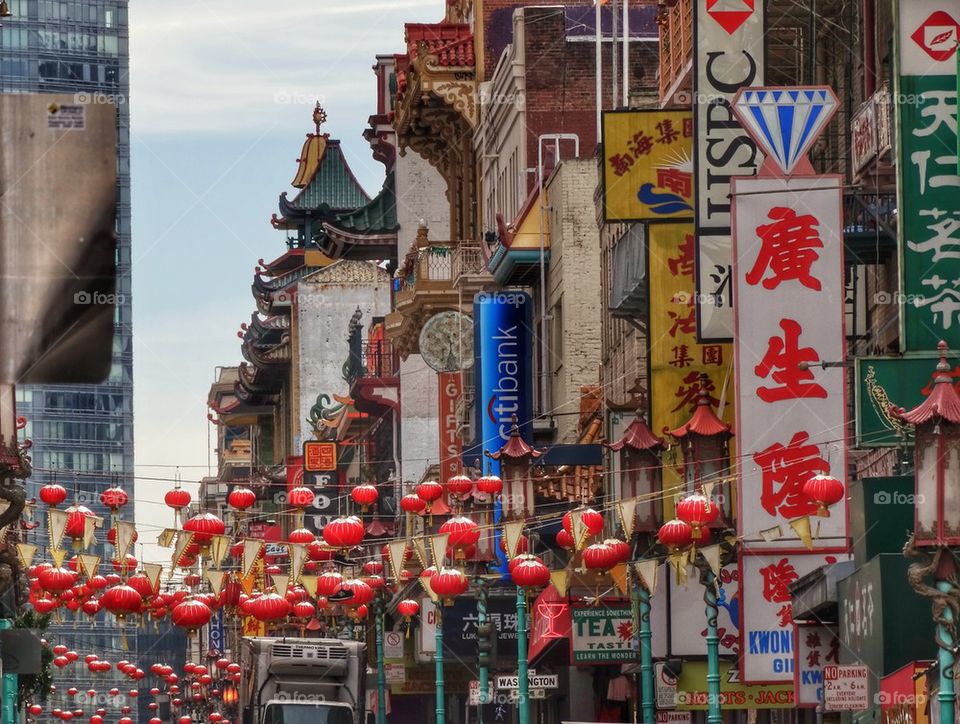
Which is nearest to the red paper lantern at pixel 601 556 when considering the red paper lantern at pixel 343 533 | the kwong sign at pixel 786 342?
the kwong sign at pixel 786 342

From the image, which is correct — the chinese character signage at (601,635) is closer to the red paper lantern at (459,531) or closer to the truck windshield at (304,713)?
the truck windshield at (304,713)

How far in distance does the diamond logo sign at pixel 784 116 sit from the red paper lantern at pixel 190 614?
10096 millimetres

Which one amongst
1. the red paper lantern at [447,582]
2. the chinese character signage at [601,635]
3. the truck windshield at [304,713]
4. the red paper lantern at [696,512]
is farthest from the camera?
the truck windshield at [304,713]

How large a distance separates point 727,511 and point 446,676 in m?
34.4

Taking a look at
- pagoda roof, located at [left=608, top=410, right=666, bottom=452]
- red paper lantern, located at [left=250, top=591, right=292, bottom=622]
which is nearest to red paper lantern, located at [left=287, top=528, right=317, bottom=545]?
red paper lantern, located at [left=250, top=591, right=292, bottom=622]

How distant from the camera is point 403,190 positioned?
84.1 m

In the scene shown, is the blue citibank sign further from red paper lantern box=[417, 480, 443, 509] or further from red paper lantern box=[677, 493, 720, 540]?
red paper lantern box=[677, 493, 720, 540]

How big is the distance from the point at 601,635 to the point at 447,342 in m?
24.2

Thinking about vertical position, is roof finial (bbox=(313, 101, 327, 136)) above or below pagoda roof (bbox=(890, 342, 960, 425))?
above

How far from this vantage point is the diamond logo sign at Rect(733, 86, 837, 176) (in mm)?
24453

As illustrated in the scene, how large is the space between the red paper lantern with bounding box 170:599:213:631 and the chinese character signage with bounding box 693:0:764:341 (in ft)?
25.8

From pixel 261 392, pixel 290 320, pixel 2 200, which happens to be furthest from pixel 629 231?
pixel 261 392

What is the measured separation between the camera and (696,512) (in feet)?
73.7

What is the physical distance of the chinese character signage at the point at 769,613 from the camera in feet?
80.4
